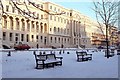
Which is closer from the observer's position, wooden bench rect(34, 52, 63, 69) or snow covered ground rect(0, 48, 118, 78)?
snow covered ground rect(0, 48, 118, 78)

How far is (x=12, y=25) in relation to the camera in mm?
61750

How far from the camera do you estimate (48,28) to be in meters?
78.5

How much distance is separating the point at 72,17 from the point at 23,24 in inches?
1370

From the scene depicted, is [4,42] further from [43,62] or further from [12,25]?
[43,62]

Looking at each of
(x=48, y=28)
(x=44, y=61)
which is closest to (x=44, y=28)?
(x=48, y=28)

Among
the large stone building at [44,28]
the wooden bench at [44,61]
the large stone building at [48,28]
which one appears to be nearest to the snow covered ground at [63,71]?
the wooden bench at [44,61]

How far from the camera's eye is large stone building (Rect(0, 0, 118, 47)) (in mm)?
59750

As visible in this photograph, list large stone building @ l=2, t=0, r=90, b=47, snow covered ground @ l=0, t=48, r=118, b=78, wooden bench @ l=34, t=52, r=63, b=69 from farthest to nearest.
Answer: large stone building @ l=2, t=0, r=90, b=47, wooden bench @ l=34, t=52, r=63, b=69, snow covered ground @ l=0, t=48, r=118, b=78

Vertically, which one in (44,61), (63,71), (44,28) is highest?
(44,28)

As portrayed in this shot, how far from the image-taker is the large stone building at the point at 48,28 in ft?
196

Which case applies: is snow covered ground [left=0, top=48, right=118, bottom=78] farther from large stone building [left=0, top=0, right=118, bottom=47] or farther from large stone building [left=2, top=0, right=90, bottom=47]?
large stone building [left=2, top=0, right=90, bottom=47]

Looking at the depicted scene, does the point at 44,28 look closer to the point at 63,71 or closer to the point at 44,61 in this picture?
the point at 44,61

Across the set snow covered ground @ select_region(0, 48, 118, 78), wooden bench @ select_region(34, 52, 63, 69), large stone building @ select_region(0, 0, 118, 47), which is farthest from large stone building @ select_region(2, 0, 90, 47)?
snow covered ground @ select_region(0, 48, 118, 78)

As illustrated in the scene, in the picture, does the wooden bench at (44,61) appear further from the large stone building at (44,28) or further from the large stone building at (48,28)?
the large stone building at (44,28)
